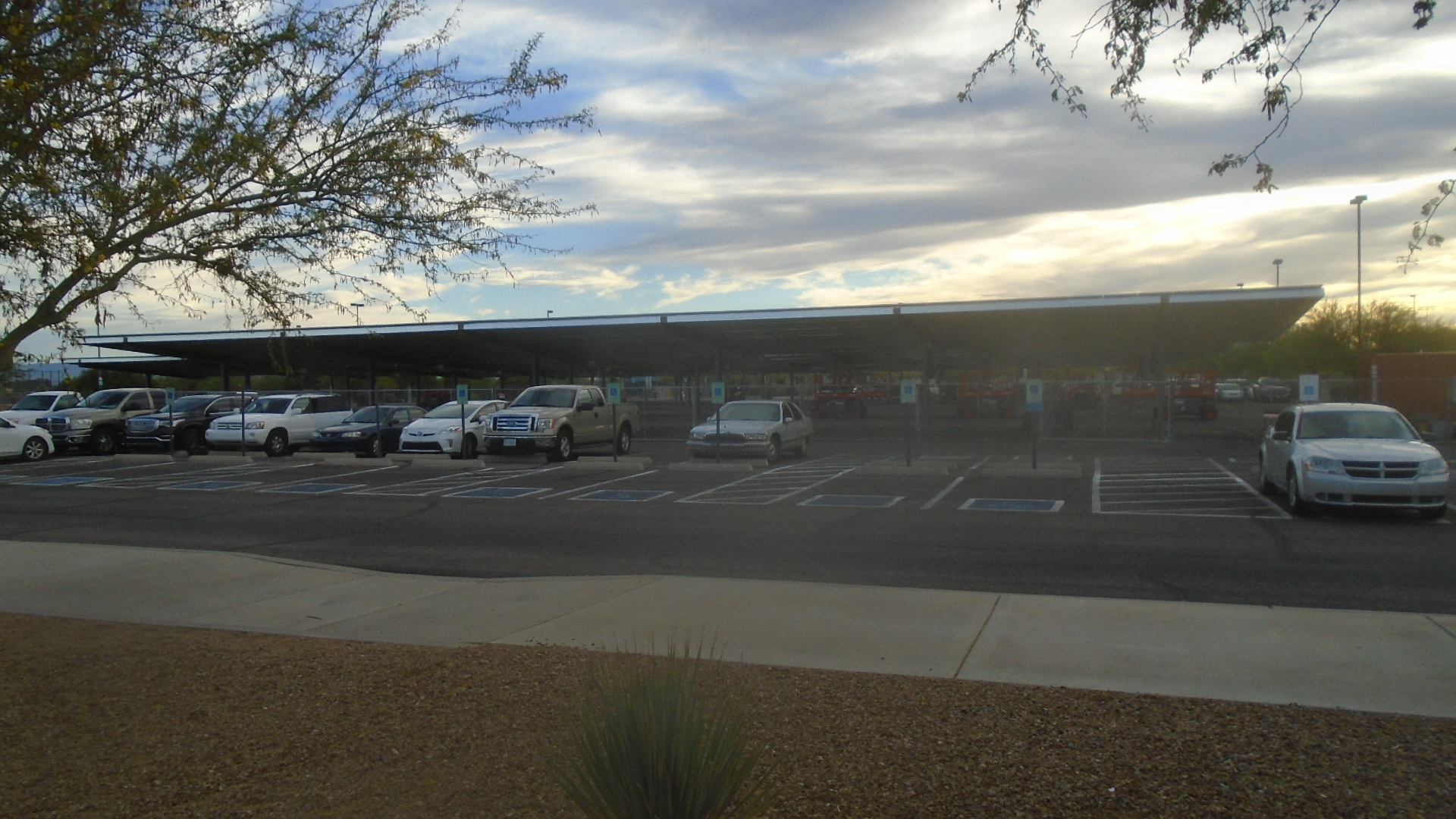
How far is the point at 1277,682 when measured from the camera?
6.60 meters

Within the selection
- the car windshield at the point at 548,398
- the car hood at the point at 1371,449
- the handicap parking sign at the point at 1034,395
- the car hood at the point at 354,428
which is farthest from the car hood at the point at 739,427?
the car hood at the point at 1371,449

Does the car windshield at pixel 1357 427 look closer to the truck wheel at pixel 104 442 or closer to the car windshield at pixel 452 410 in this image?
the car windshield at pixel 452 410

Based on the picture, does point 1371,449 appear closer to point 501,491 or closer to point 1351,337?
point 501,491

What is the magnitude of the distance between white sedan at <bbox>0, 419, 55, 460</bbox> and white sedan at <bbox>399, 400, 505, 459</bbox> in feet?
35.4

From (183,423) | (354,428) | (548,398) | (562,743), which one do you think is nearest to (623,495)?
(548,398)

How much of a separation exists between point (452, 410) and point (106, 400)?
1277 centimetres

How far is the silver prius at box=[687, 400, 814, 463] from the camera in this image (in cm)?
2509

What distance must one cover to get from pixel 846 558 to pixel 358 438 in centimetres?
2061

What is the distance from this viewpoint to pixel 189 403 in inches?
1259

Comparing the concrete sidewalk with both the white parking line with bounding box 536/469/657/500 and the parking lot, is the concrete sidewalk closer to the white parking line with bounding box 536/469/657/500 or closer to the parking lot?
the parking lot

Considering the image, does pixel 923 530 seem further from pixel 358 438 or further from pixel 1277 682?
pixel 358 438

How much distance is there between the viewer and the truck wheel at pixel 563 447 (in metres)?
26.3

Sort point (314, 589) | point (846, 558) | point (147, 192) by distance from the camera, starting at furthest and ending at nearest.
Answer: point (846, 558), point (314, 589), point (147, 192)

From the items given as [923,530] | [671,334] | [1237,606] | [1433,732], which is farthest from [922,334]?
[1433,732]
